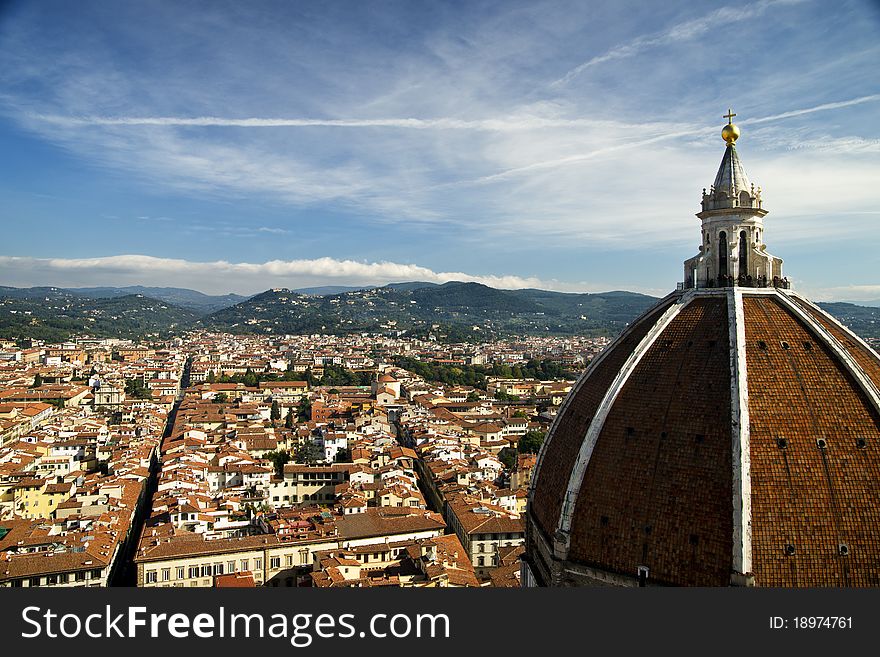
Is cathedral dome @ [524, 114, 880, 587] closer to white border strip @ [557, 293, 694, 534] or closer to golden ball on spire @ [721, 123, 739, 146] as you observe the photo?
white border strip @ [557, 293, 694, 534]

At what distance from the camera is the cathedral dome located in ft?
25.1

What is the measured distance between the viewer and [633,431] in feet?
29.3

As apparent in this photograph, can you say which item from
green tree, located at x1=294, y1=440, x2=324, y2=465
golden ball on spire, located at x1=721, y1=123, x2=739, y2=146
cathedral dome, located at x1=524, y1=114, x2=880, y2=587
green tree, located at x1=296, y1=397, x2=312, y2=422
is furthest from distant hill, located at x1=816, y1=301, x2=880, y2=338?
cathedral dome, located at x1=524, y1=114, x2=880, y2=587

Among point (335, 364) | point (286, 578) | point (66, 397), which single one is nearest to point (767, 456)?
point (286, 578)

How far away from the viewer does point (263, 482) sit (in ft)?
114

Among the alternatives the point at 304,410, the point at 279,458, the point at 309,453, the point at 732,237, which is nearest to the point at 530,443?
the point at 309,453

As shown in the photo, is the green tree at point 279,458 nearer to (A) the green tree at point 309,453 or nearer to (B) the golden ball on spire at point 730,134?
(A) the green tree at point 309,453

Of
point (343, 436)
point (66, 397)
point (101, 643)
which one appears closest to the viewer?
point (101, 643)

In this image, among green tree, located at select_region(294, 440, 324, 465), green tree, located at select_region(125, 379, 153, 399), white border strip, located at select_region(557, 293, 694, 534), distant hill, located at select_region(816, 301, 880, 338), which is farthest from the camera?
distant hill, located at select_region(816, 301, 880, 338)

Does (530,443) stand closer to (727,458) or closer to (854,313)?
(727,458)

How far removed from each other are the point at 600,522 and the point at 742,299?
380 cm

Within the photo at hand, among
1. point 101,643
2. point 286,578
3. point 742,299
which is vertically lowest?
point 286,578

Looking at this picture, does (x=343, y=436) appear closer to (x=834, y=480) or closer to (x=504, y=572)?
(x=504, y=572)

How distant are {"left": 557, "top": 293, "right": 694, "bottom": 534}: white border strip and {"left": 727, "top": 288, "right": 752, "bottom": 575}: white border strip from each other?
1.05 meters
